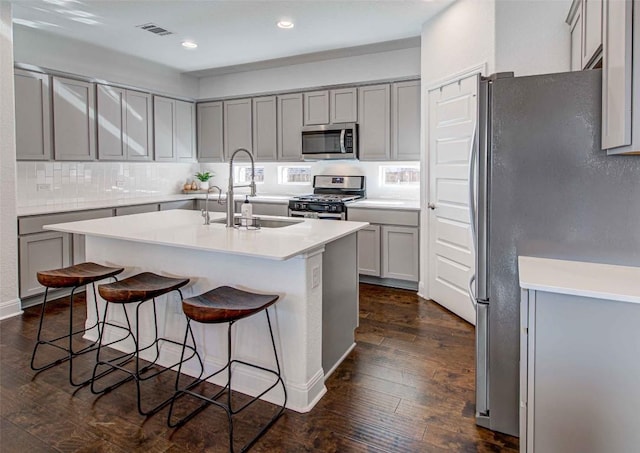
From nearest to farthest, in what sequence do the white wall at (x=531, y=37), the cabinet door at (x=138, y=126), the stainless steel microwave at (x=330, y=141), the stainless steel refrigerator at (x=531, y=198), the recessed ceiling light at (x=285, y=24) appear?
the stainless steel refrigerator at (x=531, y=198) < the white wall at (x=531, y=37) < the recessed ceiling light at (x=285, y=24) < the stainless steel microwave at (x=330, y=141) < the cabinet door at (x=138, y=126)

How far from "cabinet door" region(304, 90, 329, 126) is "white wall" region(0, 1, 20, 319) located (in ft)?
10.1

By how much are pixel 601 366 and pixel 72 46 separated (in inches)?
214

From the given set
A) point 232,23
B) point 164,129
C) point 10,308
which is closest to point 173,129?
point 164,129

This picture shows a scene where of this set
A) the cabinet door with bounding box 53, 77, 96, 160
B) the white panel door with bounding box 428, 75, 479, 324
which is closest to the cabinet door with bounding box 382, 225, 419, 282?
the white panel door with bounding box 428, 75, 479, 324

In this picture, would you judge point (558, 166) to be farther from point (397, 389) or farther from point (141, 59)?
point (141, 59)

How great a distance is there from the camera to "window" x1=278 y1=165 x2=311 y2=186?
580 cm

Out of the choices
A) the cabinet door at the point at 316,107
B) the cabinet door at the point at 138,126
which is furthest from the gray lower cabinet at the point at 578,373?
the cabinet door at the point at 138,126

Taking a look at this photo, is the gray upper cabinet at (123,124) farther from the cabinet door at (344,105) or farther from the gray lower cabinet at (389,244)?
the gray lower cabinet at (389,244)

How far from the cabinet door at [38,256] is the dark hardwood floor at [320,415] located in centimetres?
92

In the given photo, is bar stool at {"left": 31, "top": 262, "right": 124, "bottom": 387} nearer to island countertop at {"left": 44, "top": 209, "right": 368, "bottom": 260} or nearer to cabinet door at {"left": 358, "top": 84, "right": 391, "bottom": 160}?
island countertop at {"left": 44, "top": 209, "right": 368, "bottom": 260}

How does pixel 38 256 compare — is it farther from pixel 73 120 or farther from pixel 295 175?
pixel 295 175

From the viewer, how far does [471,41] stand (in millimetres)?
3324

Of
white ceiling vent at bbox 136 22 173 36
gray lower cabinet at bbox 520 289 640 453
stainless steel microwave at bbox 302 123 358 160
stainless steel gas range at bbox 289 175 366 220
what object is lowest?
gray lower cabinet at bbox 520 289 640 453

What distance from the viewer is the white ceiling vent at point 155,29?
407cm
